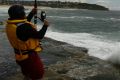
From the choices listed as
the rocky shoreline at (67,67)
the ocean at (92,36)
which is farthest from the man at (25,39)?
the ocean at (92,36)

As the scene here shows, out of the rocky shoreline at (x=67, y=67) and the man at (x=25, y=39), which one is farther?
the rocky shoreline at (x=67, y=67)

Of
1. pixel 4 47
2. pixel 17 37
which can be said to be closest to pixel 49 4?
pixel 4 47

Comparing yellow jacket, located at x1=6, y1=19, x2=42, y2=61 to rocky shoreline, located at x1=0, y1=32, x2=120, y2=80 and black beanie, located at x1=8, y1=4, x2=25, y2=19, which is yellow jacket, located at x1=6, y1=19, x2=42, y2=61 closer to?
black beanie, located at x1=8, y1=4, x2=25, y2=19

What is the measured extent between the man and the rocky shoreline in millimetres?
2783

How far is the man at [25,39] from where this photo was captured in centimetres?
448

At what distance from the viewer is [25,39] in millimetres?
4508

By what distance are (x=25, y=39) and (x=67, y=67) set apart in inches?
162

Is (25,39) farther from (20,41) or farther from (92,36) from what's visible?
(92,36)

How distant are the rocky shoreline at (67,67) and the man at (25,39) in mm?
2783

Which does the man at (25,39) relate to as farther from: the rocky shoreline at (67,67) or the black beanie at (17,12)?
the rocky shoreline at (67,67)

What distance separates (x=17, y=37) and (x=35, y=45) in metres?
0.23

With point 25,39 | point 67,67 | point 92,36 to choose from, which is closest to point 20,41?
point 25,39

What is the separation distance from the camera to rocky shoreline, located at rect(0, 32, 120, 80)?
7.74 metres

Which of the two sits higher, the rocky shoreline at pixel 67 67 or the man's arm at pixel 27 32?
the man's arm at pixel 27 32
